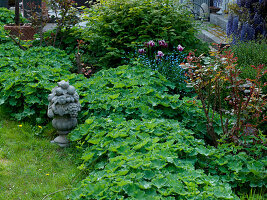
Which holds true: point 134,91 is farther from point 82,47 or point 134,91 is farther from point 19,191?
point 82,47

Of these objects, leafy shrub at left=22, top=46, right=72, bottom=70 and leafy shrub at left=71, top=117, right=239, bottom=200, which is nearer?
leafy shrub at left=71, top=117, right=239, bottom=200

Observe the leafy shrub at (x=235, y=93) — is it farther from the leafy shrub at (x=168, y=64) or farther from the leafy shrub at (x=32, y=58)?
the leafy shrub at (x=32, y=58)

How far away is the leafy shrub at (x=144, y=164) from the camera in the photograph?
2809mm

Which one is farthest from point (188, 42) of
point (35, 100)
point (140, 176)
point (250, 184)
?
point (140, 176)

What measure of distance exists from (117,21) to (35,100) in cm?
264

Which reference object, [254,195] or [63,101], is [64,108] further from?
[254,195]

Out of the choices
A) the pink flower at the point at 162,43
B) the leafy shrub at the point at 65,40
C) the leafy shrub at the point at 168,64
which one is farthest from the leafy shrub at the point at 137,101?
the leafy shrub at the point at 65,40

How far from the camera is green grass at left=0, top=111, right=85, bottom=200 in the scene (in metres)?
3.51

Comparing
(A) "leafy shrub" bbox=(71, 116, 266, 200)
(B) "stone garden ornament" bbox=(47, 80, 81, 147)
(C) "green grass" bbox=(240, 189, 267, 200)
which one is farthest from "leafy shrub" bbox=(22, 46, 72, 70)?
(C) "green grass" bbox=(240, 189, 267, 200)

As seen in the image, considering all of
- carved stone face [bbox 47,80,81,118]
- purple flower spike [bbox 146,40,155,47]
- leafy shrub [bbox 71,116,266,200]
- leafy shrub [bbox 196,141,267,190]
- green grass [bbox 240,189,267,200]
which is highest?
purple flower spike [bbox 146,40,155,47]

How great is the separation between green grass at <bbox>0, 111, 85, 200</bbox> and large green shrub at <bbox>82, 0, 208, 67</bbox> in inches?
96.8

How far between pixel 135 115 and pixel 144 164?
135cm

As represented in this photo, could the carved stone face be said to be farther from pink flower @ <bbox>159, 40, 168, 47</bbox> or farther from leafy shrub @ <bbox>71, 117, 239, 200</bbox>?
pink flower @ <bbox>159, 40, 168, 47</bbox>

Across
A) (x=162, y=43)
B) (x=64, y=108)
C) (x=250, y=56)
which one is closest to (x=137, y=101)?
(x=64, y=108)
